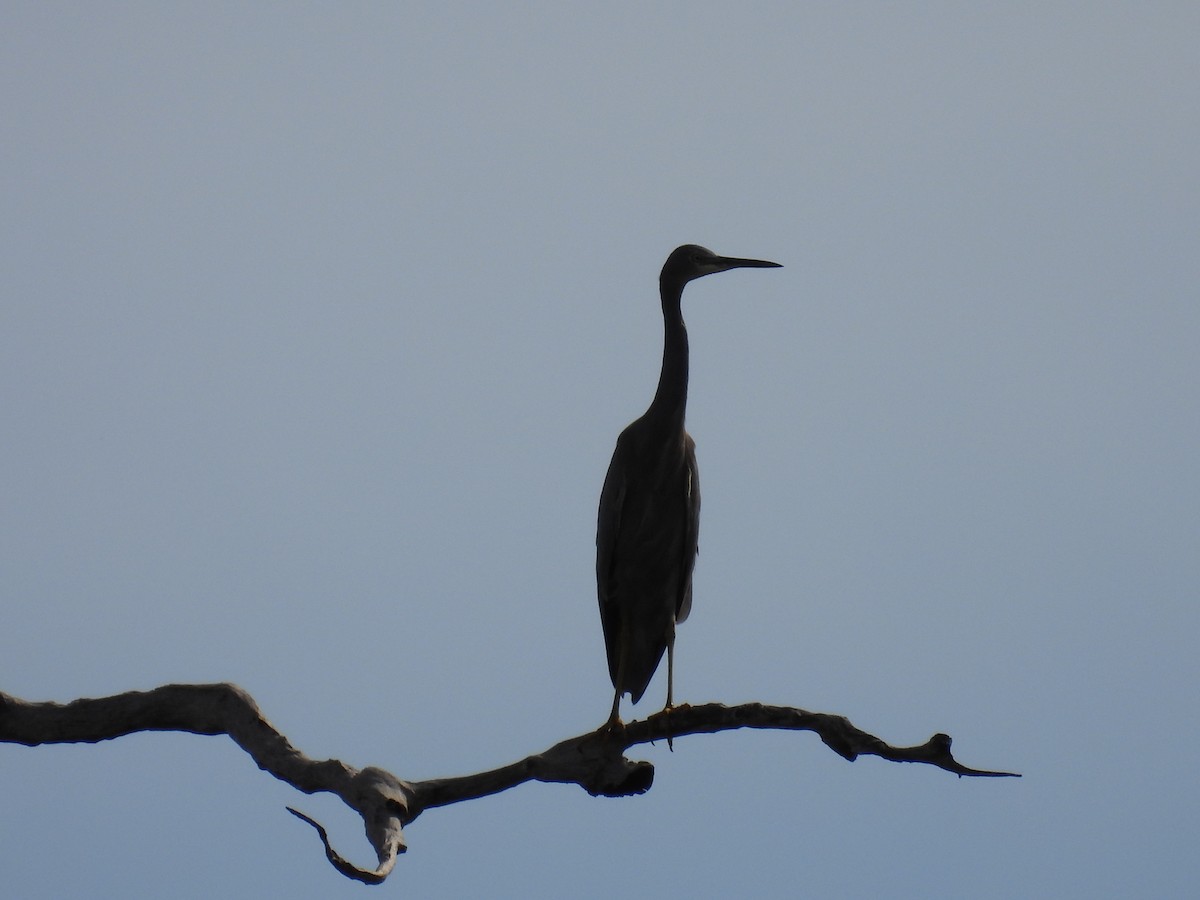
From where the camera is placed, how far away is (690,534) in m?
6.23

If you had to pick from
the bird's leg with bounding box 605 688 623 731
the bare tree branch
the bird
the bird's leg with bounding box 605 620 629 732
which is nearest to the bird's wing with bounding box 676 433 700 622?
the bird

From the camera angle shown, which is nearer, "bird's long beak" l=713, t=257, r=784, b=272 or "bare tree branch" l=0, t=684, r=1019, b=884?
"bare tree branch" l=0, t=684, r=1019, b=884

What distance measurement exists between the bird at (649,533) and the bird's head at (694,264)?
1.01ft

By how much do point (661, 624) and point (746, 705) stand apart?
4.87 ft

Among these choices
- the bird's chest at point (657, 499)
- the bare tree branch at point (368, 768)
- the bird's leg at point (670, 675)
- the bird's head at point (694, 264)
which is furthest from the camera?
the bird's head at point (694, 264)

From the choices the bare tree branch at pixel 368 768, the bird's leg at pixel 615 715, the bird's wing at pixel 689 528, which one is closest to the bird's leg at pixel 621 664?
the bird's leg at pixel 615 715

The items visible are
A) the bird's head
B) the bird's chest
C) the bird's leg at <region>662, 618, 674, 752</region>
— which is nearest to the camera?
the bird's leg at <region>662, 618, 674, 752</region>

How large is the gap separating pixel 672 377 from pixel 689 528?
0.68m

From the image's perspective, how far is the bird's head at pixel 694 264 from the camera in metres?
6.50

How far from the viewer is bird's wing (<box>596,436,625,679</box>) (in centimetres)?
621

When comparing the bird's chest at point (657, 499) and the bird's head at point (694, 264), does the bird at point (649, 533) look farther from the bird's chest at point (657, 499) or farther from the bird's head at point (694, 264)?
the bird's head at point (694, 264)

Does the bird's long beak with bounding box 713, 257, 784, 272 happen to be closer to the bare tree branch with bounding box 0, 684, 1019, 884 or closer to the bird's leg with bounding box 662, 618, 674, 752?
the bird's leg with bounding box 662, 618, 674, 752

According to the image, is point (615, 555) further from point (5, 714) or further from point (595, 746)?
point (5, 714)

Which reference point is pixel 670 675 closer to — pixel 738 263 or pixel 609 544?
pixel 609 544
